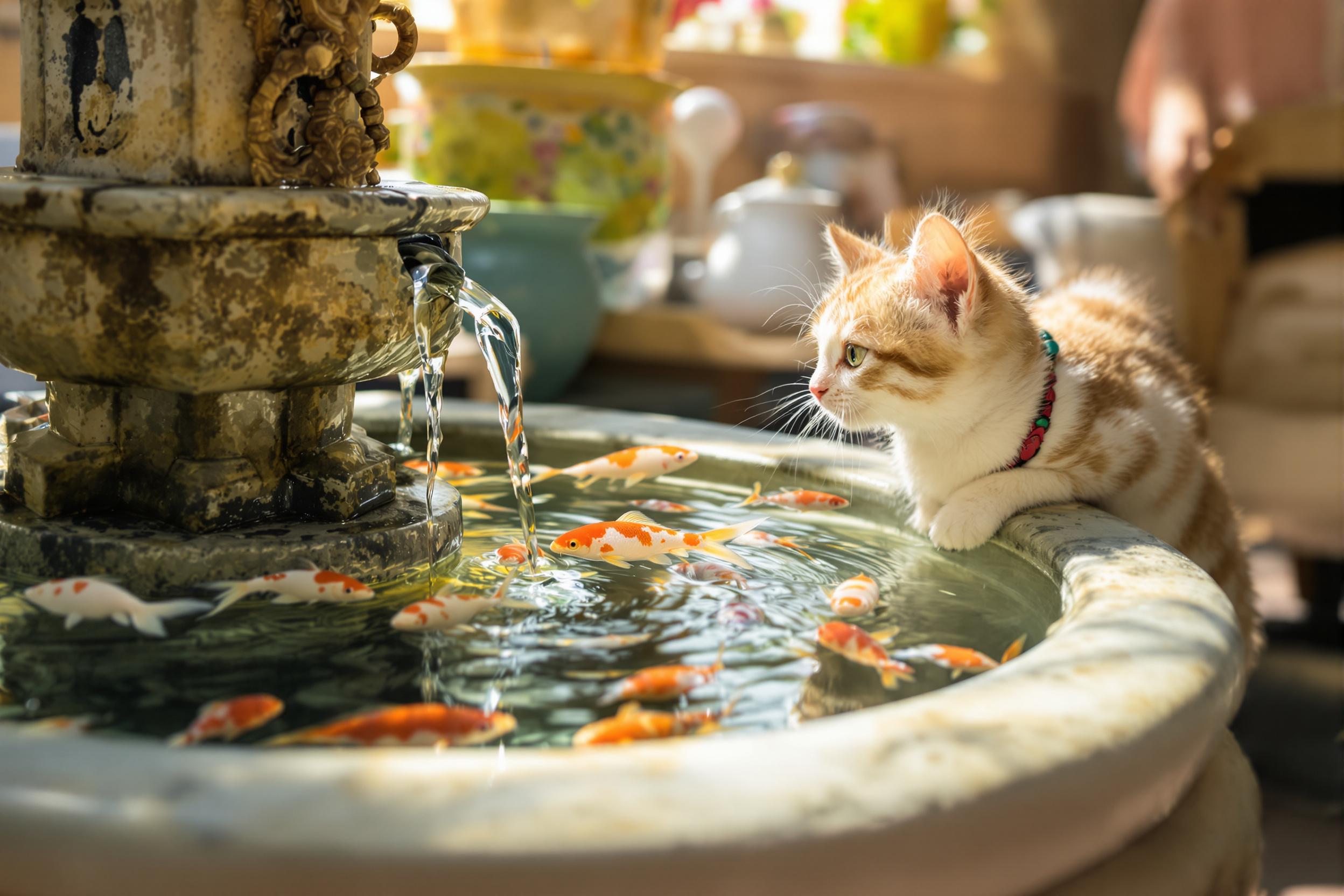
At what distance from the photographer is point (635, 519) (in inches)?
49.1

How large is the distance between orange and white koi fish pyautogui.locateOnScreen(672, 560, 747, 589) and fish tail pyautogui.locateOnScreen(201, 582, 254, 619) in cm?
39

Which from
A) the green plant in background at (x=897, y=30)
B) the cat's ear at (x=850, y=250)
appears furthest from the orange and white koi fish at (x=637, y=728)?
the green plant in background at (x=897, y=30)

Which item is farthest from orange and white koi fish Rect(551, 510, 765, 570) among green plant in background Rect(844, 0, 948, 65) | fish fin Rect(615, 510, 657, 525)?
green plant in background Rect(844, 0, 948, 65)

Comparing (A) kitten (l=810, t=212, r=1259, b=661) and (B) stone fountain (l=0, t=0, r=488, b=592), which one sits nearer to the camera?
(B) stone fountain (l=0, t=0, r=488, b=592)

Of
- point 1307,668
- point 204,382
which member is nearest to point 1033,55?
point 1307,668

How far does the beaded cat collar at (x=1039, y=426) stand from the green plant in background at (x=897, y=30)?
15.2 ft

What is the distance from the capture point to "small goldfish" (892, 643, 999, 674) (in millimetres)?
889

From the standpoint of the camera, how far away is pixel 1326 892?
1927 millimetres

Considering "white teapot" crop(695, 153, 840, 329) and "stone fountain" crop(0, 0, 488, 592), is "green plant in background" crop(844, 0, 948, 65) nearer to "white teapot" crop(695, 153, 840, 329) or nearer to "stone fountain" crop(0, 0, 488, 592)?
"white teapot" crop(695, 153, 840, 329)

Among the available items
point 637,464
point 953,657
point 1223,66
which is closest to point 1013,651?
point 953,657

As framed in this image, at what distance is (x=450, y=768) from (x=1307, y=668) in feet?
9.61

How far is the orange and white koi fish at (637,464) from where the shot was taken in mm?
1391

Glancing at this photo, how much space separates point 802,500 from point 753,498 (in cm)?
7

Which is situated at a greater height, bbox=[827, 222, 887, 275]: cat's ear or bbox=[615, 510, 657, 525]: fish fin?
bbox=[827, 222, 887, 275]: cat's ear
